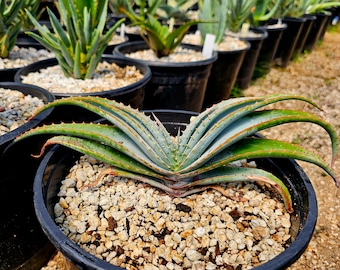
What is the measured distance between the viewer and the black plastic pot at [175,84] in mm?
1819

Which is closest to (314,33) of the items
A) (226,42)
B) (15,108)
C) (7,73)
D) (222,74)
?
(226,42)

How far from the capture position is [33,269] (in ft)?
3.90

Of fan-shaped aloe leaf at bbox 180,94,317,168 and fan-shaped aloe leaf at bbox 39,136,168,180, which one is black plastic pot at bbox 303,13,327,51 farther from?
fan-shaped aloe leaf at bbox 39,136,168,180

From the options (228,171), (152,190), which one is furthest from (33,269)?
(228,171)

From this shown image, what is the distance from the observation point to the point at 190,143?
2.77ft

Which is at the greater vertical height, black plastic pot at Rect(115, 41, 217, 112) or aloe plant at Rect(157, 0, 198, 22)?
aloe plant at Rect(157, 0, 198, 22)

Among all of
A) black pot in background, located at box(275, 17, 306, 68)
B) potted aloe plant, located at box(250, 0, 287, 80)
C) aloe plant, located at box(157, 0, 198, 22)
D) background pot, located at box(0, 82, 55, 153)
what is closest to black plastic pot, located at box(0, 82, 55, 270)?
background pot, located at box(0, 82, 55, 153)

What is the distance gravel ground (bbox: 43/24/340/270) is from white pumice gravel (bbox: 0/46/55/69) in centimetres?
104

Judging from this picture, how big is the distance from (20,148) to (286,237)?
0.77 m

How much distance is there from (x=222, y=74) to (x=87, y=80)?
1235mm

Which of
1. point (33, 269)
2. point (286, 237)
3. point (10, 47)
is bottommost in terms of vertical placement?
point (33, 269)

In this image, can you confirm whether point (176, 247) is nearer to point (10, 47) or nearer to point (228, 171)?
point (228, 171)

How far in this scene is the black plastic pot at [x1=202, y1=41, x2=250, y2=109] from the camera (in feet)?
8.16

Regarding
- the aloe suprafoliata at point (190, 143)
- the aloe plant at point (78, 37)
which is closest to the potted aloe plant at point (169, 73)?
the aloe plant at point (78, 37)
